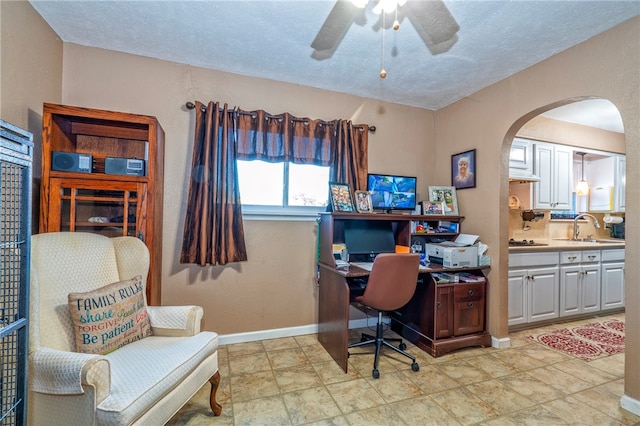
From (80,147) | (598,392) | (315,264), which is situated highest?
(80,147)

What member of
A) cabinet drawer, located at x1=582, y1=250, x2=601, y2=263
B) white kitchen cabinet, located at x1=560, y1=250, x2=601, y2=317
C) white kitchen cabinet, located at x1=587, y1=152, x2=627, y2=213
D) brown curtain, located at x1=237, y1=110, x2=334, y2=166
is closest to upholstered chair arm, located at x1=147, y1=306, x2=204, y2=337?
brown curtain, located at x1=237, y1=110, x2=334, y2=166

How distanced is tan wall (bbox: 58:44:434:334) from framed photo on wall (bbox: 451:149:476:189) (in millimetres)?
740

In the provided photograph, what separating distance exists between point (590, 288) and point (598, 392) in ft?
5.98

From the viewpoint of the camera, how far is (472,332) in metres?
2.62

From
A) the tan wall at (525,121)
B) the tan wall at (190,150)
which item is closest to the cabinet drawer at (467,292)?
the tan wall at (525,121)

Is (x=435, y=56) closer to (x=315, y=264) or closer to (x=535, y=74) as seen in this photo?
(x=535, y=74)

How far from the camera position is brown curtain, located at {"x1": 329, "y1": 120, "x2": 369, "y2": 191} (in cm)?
287

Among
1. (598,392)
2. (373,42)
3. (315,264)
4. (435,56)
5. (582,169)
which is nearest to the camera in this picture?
(598,392)

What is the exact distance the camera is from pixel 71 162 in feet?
6.28

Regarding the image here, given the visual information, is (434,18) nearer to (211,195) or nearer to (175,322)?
(211,195)

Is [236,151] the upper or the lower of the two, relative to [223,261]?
upper

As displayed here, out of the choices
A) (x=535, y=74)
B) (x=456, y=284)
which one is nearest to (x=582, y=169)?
(x=535, y=74)

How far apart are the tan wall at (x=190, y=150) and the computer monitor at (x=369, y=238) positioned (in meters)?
0.38

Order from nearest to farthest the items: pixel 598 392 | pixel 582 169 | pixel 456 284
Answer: pixel 598 392
pixel 456 284
pixel 582 169
